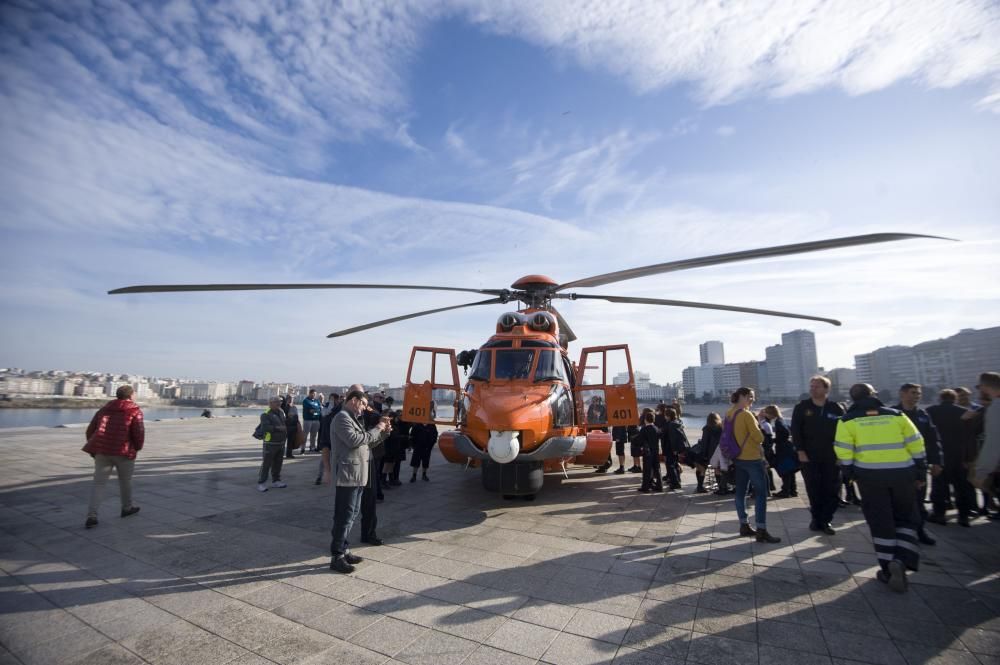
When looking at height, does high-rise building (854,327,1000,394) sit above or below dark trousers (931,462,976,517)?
above

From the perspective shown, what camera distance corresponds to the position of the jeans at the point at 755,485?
5252 millimetres

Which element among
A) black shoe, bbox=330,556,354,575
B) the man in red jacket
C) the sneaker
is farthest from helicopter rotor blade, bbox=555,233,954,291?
the man in red jacket

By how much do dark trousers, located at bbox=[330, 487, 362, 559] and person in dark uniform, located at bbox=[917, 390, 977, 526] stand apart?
303 inches

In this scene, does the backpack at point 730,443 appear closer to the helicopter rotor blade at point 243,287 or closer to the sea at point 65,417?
the helicopter rotor blade at point 243,287

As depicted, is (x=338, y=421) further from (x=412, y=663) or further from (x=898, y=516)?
(x=898, y=516)

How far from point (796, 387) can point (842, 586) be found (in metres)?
122

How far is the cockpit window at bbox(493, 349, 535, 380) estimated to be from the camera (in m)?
7.55

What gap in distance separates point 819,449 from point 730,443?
4.52ft

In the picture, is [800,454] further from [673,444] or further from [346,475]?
[346,475]

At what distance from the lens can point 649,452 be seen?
7.93m

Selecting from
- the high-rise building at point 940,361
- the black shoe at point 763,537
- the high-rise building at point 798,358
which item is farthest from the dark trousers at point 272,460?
the high-rise building at point 798,358

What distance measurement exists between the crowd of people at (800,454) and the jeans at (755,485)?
0.01 meters

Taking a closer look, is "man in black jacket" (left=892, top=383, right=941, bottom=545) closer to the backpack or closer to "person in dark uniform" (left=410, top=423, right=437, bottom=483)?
the backpack

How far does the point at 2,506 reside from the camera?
21.5 ft
